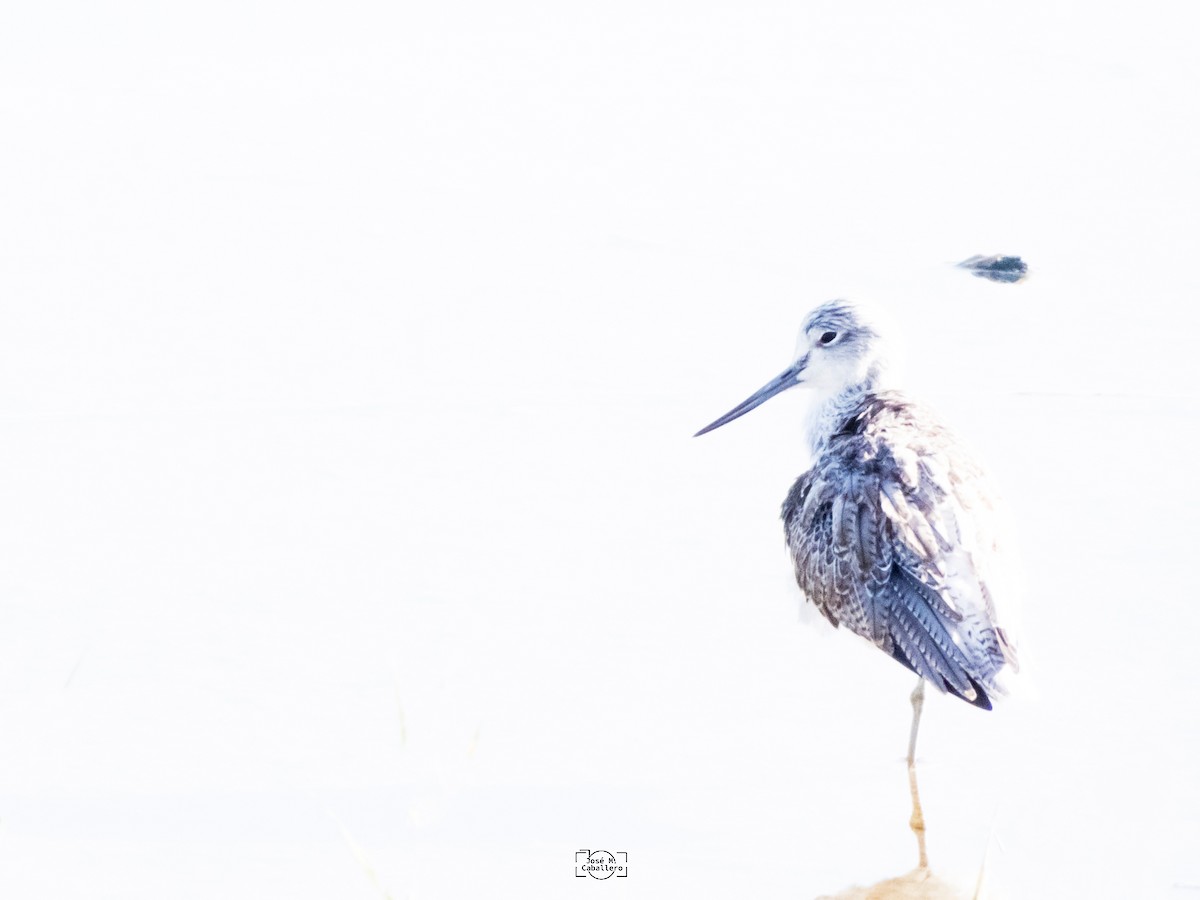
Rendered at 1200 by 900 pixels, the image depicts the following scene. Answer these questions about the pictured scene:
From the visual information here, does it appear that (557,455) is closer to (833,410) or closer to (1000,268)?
(833,410)

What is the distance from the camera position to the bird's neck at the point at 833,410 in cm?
551

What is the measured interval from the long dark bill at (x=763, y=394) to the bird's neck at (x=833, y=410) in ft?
0.41

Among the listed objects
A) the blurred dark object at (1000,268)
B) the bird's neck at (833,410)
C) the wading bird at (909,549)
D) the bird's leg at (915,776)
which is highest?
the blurred dark object at (1000,268)

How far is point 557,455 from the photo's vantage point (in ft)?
20.0

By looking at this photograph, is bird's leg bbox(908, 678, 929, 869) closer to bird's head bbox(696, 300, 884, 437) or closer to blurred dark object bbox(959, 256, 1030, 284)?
bird's head bbox(696, 300, 884, 437)

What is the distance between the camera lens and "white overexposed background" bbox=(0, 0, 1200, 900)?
13.6ft

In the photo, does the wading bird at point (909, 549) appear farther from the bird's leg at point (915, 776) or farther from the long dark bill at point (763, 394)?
the long dark bill at point (763, 394)

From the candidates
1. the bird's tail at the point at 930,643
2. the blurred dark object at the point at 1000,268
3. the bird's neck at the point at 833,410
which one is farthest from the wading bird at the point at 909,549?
the blurred dark object at the point at 1000,268

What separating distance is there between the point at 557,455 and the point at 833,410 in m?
0.97

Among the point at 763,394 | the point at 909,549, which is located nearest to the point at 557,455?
the point at 763,394

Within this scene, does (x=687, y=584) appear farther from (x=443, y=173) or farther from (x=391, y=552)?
(x=443, y=173)

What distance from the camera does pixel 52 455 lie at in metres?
6.00

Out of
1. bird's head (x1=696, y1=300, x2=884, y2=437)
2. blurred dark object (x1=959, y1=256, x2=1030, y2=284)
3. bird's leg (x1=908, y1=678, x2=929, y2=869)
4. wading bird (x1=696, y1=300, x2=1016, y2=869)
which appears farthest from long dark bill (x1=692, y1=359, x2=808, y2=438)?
blurred dark object (x1=959, y1=256, x2=1030, y2=284)

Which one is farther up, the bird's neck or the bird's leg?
the bird's neck
